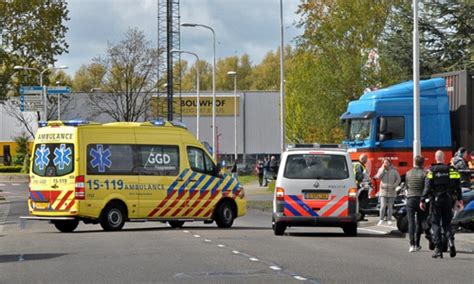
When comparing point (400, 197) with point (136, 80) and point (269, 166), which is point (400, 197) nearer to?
point (269, 166)

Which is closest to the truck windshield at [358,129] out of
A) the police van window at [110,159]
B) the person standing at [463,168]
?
the person standing at [463,168]

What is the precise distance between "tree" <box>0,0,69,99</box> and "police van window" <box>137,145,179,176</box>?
101 ft

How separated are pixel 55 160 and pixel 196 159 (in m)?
3.67

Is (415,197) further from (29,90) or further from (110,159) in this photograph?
(29,90)

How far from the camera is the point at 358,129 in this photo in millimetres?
32875

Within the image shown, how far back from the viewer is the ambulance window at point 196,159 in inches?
1070

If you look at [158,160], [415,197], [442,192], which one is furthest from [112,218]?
[442,192]

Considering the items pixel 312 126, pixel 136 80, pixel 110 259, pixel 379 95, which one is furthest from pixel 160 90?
pixel 110 259

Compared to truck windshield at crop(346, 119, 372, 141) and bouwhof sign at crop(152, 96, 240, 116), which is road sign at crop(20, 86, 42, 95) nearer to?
truck windshield at crop(346, 119, 372, 141)

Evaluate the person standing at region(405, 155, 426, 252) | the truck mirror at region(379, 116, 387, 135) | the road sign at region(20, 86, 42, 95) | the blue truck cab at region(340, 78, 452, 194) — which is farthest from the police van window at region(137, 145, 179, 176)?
the road sign at region(20, 86, 42, 95)

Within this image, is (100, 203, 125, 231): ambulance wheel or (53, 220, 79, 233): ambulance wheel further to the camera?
(53, 220, 79, 233): ambulance wheel

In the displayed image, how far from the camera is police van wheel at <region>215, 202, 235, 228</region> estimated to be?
2730 centimetres

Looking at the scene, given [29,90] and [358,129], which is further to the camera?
[29,90]

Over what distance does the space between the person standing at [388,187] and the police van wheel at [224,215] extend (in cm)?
384
